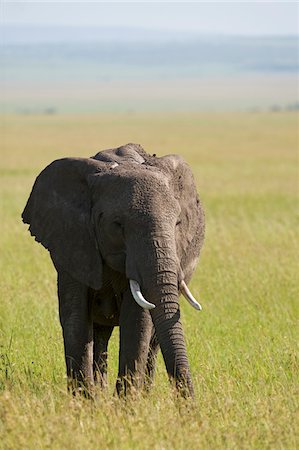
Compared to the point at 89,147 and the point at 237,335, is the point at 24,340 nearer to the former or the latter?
the point at 237,335

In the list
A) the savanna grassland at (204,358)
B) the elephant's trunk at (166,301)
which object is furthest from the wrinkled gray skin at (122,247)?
the savanna grassland at (204,358)

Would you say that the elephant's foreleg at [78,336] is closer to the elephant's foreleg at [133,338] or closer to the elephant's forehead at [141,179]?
the elephant's foreleg at [133,338]

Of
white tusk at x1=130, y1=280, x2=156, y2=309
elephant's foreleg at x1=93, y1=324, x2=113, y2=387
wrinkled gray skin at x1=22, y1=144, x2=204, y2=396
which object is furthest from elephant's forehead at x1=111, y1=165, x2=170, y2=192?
elephant's foreleg at x1=93, y1=324, x2=113, y2=387

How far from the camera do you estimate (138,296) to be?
278 inches

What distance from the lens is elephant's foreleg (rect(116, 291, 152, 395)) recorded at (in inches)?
299

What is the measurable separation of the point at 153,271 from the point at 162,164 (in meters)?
1.16

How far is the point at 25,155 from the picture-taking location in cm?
4841

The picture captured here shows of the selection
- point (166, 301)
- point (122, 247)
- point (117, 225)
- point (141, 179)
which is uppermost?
point (141, 179)

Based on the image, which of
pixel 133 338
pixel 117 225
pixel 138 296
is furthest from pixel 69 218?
pixel 138 296

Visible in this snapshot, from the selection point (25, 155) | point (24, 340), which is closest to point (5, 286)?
point (24, 340)

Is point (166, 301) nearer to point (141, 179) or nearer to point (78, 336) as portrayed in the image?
point (141, 179)

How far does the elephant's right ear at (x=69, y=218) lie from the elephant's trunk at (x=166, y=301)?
0.64 metres

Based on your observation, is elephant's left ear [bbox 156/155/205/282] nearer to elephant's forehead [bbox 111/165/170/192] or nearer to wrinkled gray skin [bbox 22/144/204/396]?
wrinkled gray skin [bbox 22/144/204/396]

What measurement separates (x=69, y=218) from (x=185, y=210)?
82 centimetres
